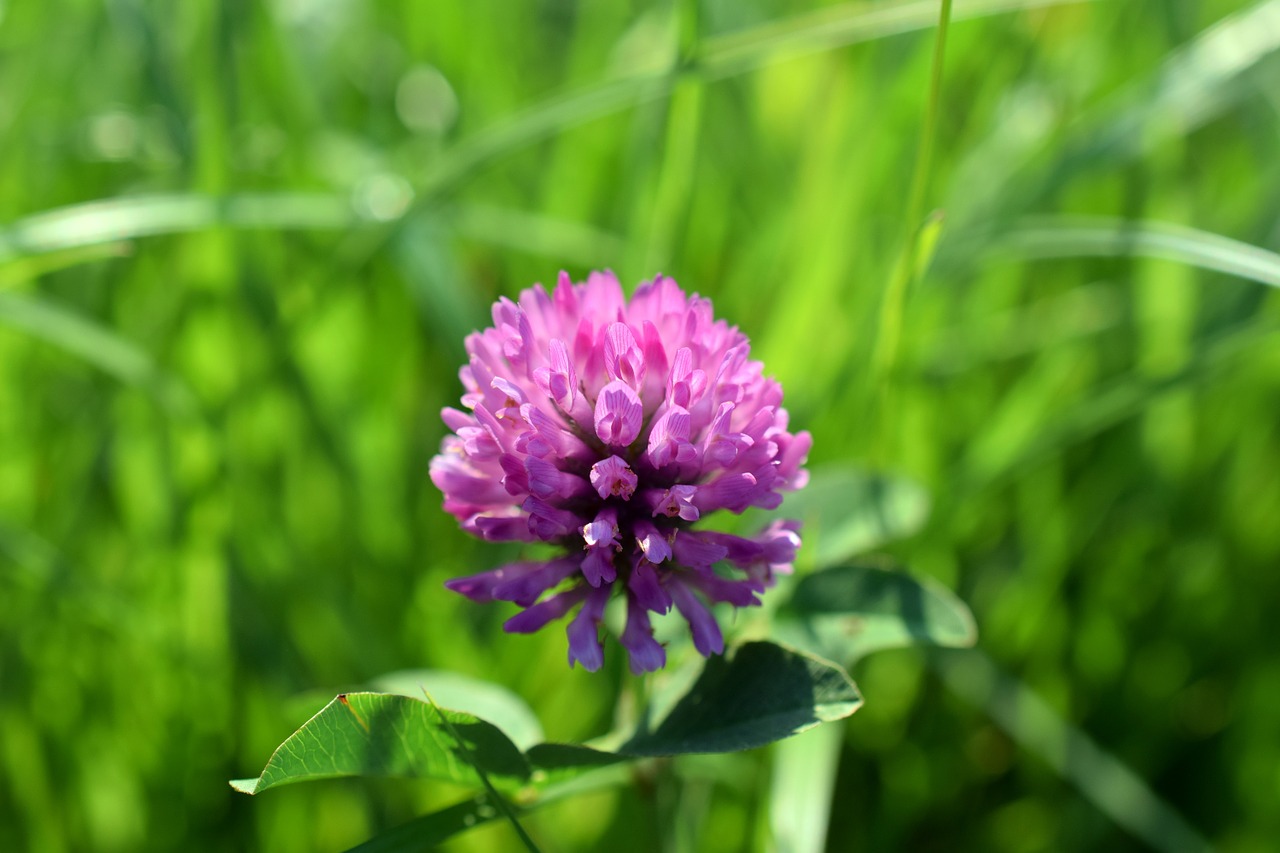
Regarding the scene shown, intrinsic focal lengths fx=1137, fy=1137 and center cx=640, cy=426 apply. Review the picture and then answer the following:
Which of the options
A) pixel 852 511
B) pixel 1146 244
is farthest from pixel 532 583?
pixel 1146 244

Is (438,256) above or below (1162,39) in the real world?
below

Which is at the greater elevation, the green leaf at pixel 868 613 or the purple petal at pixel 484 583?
the purple petal at pixel 484 583

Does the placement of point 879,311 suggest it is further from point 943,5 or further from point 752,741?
point 752,741

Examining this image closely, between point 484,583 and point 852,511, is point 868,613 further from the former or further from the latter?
point 484,583

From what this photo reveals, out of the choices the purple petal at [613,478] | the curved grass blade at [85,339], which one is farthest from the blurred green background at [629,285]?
the purple petal at [613,478]

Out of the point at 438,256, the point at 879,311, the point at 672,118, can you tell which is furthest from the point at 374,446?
the point at 879,311

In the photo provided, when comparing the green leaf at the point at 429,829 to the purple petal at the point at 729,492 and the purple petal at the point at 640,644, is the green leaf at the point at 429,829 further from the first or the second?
the purple petal at the point at 729,492
